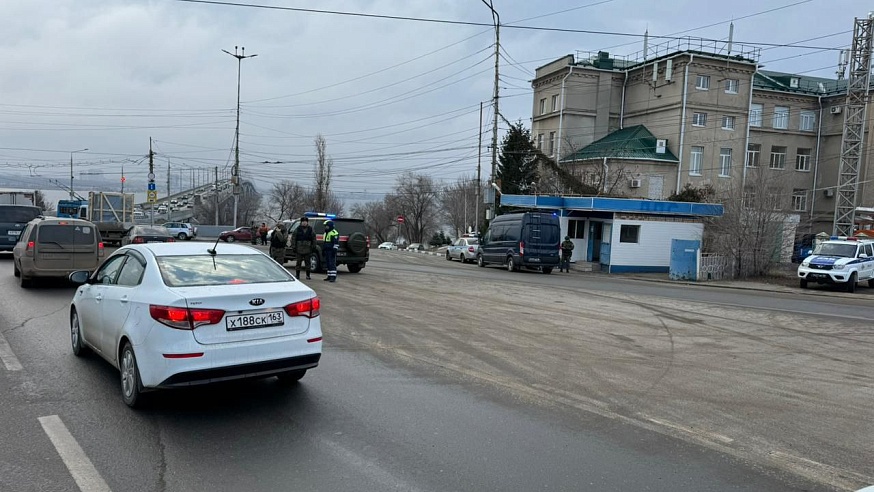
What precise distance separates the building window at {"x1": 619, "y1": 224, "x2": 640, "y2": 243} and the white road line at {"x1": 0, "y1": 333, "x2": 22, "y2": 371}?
27.8 m

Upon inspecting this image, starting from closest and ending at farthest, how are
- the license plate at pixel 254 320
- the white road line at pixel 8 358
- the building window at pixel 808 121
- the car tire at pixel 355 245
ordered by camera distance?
1. the license plate at pixel 254 320
2. the white road line at pixel 8 358
3. the car tire at pixel 355 245
4. the building window at pixel 808 121

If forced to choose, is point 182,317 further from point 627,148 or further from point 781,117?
point 781,117

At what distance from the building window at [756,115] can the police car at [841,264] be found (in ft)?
97.9

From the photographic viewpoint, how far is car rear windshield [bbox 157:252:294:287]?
568cm

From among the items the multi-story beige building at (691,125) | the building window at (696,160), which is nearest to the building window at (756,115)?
the multi-story beige building at (691,125)

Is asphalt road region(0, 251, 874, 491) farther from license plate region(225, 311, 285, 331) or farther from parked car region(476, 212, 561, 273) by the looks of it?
parked car region(476, 212, 561, 273)

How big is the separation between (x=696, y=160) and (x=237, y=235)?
39.6 m

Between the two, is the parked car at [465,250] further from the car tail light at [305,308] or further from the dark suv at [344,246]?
the car tail light at [305,308]

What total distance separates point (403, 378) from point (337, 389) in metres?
A: 0.87

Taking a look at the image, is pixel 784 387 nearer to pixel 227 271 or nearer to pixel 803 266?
pixel 227 271

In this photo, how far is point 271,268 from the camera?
6391 mm

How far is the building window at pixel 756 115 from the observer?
166 ft

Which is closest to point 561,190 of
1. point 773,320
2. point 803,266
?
point 803,266

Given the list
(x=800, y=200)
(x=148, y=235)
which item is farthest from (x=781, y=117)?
(x=148, y=235)
